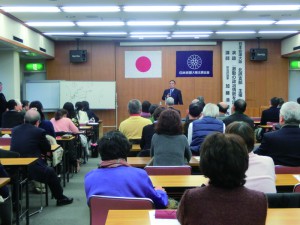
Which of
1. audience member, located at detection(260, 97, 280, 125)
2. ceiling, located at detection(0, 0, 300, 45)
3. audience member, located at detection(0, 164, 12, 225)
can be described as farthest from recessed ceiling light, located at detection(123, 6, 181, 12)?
audience member, located at detection(0, 164, 12, 225)

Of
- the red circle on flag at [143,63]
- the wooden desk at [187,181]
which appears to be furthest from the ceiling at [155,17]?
the wooden desk at [187,181]

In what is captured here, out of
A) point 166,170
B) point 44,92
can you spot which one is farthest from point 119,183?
point 44,92

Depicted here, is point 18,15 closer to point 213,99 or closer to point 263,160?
point 213,99

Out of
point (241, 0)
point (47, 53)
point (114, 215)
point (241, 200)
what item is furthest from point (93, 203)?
point (47, 53)

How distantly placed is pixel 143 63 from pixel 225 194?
12040 mm

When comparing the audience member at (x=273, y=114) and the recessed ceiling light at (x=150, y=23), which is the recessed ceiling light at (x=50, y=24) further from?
the audience member at (x=273, y=114)

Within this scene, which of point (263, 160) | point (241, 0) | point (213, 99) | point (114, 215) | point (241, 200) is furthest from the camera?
point (213, 99)

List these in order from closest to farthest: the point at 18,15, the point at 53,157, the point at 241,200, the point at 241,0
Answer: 1. the point at 241,200
2. the point at 53,157
3. the point at 241,0
4. the point at 18,15

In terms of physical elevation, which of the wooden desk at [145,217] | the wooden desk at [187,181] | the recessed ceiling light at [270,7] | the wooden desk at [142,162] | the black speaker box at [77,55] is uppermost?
the recessed ceiling light at [270,7]

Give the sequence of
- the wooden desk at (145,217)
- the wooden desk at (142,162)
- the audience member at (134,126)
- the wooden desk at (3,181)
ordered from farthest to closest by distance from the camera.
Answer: the audience member at (134,126) < the wooden desk at (142,162) < the wooden desk at (3,181) < the wooden desk at (145,217)

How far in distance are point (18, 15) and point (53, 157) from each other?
4.95 m

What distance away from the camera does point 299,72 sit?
45.8ft

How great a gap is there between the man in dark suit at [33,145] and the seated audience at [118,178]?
2.64 meters

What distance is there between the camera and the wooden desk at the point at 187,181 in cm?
321
